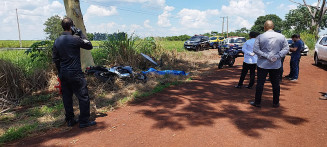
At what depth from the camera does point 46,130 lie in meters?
3.72

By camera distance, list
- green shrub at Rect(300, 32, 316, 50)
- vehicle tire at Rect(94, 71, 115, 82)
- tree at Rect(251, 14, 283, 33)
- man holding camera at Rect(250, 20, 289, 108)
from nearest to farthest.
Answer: man holding camera at Rect(250, 20, 289, 108), vehicle tire at Rect(94, 71, 115, 82), green shrub at Rect(300, 32, 316, 50), tree at Rect(251, 14, 283, 33)

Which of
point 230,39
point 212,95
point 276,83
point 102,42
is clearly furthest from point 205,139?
point 230,39

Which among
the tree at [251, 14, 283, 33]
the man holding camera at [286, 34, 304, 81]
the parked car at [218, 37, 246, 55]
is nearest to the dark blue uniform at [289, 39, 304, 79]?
the man holding camera at [286, 34, 304, 81]

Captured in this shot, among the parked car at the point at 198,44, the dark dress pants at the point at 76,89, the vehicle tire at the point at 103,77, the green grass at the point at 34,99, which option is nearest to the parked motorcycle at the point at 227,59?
the vehicle tire at the point at 103,77

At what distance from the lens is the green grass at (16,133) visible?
3354 millimetres

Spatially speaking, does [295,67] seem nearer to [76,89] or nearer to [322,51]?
[322,51]

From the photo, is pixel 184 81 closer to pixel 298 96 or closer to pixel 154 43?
pixel 298 96

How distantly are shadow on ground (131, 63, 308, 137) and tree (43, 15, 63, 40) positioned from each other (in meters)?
4.61

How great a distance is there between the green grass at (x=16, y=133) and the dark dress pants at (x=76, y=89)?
0.66m

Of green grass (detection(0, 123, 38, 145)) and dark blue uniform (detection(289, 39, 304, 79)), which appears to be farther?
dark blue uniform (detection(289, 39, 304, 79))

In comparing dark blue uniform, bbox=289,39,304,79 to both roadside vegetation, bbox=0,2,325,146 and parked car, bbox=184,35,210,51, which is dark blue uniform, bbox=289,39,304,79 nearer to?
roadside vegetation, bbox=0,2,325,146

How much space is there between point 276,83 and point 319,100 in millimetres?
1544

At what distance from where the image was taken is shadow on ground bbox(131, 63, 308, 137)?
3672 mm

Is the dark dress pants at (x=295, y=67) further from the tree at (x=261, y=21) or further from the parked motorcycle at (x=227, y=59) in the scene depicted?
the tree at (x=261, y=21)
